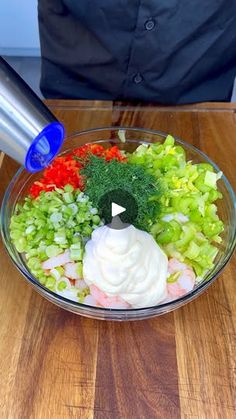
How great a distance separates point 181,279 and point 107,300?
0.44 ft

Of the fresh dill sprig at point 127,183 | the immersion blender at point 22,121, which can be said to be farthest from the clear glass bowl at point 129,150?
the immersion blender at point 22,121

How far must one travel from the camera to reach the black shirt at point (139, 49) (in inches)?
42.3

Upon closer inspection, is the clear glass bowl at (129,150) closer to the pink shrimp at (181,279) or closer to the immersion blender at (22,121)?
the pink shrimp at (181,279)

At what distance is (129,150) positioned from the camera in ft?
3.49

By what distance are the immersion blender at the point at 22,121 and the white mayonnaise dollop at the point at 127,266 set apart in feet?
0.60

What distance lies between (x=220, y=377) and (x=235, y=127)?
0.61 metres

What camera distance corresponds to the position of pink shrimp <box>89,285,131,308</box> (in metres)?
0.76

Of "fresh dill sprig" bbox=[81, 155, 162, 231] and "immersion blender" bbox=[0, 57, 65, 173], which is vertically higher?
"immersion blender" bbox=[0, 57, 65, 173]

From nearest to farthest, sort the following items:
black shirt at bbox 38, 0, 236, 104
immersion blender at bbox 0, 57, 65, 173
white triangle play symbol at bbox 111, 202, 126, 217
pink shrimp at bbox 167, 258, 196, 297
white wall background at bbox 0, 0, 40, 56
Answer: immersion blender at bbox 0, 57, 65, 173
white triangle play symbol at bbox 111, 202, 126, 217
pink shrimp at bbox 167, 258, 196, 297
black shirt at bbox 38, 0, 236, 104
white wall background at bbox 0, 0, 40, 56

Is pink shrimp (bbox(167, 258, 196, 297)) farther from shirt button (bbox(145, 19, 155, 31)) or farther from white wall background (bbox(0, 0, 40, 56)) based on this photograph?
white wall background (bbox(0, 0, 40, 56))

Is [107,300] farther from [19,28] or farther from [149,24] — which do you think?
[19,28]

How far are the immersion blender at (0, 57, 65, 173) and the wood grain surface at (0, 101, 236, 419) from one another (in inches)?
12.0

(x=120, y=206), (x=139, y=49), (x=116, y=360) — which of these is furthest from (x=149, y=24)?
(x=116, y=360)

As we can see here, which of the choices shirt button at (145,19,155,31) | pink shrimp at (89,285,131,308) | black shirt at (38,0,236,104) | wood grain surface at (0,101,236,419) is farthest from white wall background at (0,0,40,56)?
pink shrimp at (89,285,131,308)
